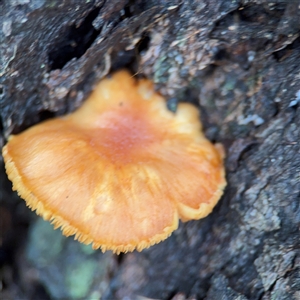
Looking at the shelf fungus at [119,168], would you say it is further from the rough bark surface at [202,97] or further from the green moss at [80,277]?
the green moss at [80,277]

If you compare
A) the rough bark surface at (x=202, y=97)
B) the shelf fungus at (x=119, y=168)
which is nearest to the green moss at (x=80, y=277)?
the rough bark surface at (x=202, y=97)

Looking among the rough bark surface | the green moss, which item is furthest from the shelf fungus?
the green moss

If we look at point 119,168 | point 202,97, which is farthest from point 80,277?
point 202,97

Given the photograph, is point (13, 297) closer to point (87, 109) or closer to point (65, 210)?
point (65, 210)

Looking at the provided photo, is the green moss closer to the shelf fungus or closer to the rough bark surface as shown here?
the rough bark surface

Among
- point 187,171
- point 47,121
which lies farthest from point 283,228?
point 47,121
